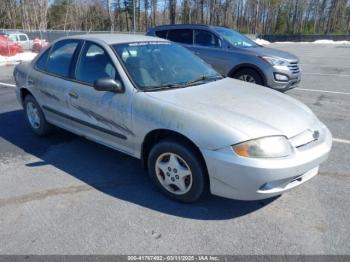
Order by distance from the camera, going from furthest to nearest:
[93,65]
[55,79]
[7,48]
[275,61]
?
[7,48], [275,61], [55,79], [93,65]

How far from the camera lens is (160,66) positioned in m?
3.72

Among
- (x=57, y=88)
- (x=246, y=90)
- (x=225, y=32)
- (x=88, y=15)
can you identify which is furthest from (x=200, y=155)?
(x=88, y=15)

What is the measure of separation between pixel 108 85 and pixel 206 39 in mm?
5375

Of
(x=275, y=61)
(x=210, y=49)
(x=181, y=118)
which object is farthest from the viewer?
(x=210, y=49)

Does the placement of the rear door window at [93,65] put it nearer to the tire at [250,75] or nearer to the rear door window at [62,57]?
the rear door window at [62,57]

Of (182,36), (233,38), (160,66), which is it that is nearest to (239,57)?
(233,38)

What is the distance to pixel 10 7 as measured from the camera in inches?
1849

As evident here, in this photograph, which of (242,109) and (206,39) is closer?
(242,109)

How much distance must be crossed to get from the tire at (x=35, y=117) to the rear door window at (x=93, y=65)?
1.25 metres

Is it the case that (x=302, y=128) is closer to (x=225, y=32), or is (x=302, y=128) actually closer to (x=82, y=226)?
(x=82, y=226)

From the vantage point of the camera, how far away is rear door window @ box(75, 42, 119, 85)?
365 cm

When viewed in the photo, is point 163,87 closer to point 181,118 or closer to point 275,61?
point 181,118

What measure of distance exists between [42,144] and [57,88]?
0.99m

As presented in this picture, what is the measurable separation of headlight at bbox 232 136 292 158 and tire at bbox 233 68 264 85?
488cm
